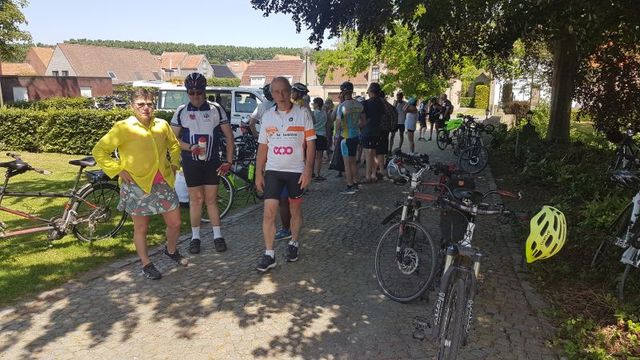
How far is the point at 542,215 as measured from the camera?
9.11 ft

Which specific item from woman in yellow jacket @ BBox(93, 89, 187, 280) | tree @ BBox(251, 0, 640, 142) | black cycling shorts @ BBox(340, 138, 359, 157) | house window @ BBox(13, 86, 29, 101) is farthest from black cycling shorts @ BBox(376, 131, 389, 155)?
house window @ BBox(13, 86, 29, 101)

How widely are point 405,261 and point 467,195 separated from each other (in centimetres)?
97

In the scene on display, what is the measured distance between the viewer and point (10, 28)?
76.3 feet

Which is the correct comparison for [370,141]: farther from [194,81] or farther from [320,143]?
[194,81]

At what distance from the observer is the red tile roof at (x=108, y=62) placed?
62781 millimetres

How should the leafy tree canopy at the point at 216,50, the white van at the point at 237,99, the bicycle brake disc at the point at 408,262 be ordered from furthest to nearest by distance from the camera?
the leafy tree canopy at the point at 216,50
the white van at the point at 237,99
the bicycle brake disc at the point at 408,262

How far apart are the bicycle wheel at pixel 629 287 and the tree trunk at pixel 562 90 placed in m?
8.69

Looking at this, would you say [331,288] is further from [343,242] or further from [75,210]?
[75,210]

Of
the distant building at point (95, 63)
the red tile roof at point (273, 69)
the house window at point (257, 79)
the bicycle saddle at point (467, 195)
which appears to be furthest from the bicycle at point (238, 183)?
the distant building at point (95, 63)

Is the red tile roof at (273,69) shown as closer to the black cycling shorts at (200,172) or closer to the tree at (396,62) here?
the tree at (396,62)

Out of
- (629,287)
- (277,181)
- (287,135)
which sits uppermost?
(287,135)

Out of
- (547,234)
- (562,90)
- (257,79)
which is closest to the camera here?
(547,234)

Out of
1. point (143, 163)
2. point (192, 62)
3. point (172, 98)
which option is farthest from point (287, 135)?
point (192, 62)

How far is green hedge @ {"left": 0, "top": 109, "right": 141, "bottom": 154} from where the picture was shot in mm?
13297
